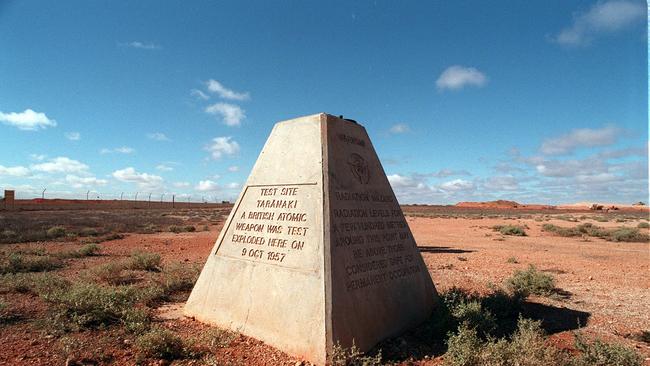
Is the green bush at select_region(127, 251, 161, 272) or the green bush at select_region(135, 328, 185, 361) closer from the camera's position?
the green bush at select_region(135, 328, 185, 361)

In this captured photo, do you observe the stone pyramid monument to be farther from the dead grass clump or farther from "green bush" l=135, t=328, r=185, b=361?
the dead grass clump

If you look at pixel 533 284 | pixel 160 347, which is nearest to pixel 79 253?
pixel 160 347

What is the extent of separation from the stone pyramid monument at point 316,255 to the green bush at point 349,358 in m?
0.09

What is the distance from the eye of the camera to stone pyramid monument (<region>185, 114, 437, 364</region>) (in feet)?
13.5

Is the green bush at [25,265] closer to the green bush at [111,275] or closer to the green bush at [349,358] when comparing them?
the green bush at [111,275]

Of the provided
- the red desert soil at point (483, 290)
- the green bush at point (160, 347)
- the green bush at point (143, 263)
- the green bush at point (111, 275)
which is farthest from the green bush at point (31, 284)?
the green bush at point (160, 347)

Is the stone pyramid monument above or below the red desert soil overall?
above

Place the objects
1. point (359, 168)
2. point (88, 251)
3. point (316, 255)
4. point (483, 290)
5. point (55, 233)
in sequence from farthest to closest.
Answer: point (55, 233) < point (88, 251) < point (483, 290) < point (359, 168) < point (316, 255)

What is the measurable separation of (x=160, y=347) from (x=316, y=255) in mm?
1982

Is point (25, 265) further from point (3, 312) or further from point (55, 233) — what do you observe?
point (55, 233)

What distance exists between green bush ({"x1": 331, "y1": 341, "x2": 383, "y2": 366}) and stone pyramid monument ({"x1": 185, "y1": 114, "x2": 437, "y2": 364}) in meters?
0.09

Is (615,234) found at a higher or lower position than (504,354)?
higher

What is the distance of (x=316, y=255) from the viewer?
4.30 metres

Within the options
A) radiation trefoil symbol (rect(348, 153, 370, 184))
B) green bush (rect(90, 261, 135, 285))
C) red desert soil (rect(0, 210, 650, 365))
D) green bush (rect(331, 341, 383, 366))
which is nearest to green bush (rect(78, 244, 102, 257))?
red desert soil (rect(0, 210, 650, 365))
